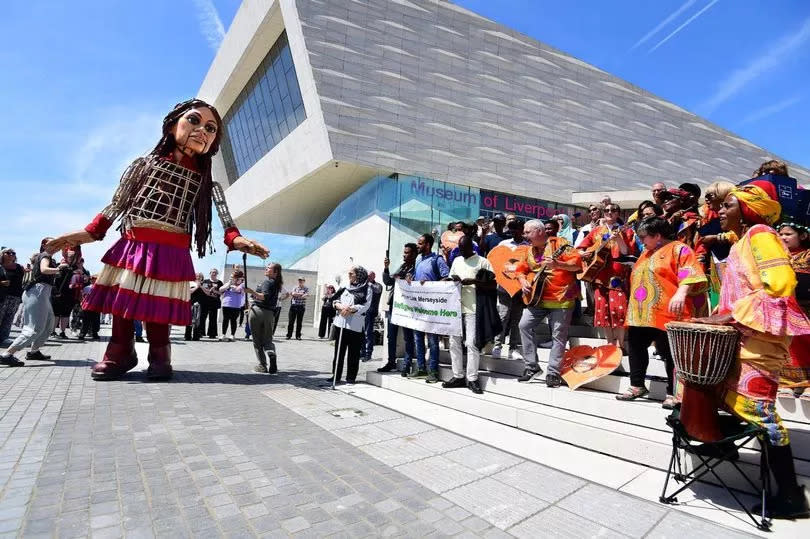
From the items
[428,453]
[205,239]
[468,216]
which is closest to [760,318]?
[428,453]

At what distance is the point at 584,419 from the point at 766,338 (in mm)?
1657

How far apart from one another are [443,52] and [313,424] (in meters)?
23.7

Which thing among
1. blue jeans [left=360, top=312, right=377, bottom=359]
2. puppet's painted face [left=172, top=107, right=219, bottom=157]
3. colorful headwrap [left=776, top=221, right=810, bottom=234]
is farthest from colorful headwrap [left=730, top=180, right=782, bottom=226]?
blue jeans [left=360, top=312, right=377, bottom=359]

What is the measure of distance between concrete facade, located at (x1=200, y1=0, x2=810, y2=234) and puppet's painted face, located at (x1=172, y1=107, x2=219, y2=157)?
588 inches

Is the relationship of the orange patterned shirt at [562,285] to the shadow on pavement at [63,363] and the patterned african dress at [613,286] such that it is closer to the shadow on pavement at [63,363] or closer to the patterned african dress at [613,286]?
the patterned african dress at [613,286]

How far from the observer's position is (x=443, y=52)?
2323cm

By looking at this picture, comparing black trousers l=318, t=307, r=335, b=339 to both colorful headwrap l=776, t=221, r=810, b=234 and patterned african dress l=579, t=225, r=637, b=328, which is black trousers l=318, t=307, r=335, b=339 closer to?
patterned african dress l=579, t=225, r=637, b=328

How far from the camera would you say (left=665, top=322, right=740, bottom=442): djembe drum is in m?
2.45

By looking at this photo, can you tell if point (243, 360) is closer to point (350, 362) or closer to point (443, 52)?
point (350, 362)

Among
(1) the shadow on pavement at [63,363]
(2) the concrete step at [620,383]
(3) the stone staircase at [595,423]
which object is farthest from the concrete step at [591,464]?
(1) the shadow on pavement at [63,363]

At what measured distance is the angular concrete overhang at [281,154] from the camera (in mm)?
20875

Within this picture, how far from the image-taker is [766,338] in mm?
2447

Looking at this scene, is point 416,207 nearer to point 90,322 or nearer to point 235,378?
point 90,322

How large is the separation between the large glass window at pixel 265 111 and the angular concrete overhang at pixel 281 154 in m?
0.77
